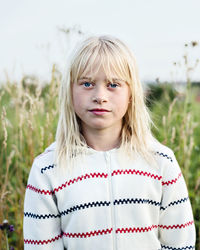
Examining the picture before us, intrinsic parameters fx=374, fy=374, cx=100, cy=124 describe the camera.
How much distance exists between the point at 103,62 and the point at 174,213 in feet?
2.93

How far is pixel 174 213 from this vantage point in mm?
2016

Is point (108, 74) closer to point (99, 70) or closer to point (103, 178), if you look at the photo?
point (99, 70)

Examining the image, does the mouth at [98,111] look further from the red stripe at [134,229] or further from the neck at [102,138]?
the red stripe at [134,229]

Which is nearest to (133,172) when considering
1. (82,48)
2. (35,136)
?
(82,48)

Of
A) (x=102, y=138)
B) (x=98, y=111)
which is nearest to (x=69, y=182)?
(x=102, y=138)

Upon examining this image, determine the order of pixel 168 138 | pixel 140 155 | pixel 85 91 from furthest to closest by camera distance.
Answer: pixel 168 138
pixel 140 155
pixel 85 91

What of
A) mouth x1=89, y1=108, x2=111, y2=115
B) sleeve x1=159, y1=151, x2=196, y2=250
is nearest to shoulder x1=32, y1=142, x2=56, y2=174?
mouth x1=89, y1=108, x2=111, y2=115

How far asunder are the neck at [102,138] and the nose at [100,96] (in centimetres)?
23

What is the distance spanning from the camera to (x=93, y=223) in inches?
75.3

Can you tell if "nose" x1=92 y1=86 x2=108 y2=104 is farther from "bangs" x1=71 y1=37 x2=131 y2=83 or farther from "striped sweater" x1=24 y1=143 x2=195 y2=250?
"striped sweater" x1=24 y1=143 x2=195 y2=250

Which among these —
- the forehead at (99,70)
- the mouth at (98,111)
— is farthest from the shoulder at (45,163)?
the forehead at (99,70)

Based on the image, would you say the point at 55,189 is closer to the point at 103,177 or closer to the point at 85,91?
the point at 103,177

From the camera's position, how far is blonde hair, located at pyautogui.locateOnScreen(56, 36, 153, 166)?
1.87 meters

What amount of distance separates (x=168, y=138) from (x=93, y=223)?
1.35 metres
